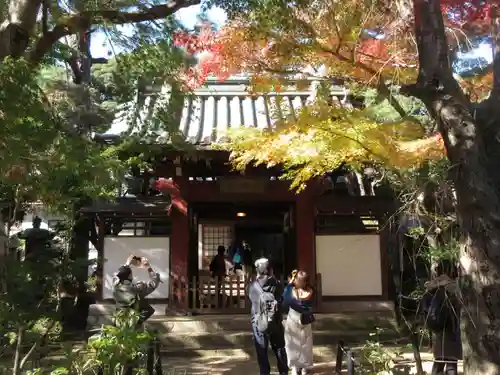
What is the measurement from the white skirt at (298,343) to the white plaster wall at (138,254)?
408 centimetres

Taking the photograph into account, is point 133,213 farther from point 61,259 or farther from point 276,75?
point 276,75

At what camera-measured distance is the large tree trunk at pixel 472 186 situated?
3.61 metres

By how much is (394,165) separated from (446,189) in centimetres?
81

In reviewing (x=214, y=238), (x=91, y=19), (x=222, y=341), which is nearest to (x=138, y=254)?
(x=222, y=341)

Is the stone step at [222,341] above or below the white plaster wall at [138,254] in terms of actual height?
below

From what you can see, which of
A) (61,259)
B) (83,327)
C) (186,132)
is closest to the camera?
(61,259)

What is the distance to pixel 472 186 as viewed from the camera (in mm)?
3766

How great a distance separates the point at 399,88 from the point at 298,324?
382 centimetres

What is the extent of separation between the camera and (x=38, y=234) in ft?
30.7

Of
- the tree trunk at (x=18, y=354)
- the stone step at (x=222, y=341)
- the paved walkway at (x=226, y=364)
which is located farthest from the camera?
the stone step at (x=222, y=341)

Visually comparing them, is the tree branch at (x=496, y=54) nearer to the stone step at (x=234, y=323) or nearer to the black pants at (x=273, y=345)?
the black pants at (x=273, y=345)

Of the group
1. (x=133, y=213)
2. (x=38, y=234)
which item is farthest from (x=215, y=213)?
(x=38, y=234)

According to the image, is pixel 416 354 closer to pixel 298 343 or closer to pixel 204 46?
pixel 298 343

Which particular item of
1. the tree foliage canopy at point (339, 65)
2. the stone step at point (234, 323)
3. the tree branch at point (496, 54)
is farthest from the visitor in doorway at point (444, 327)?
the stone step at point (234, 323)
